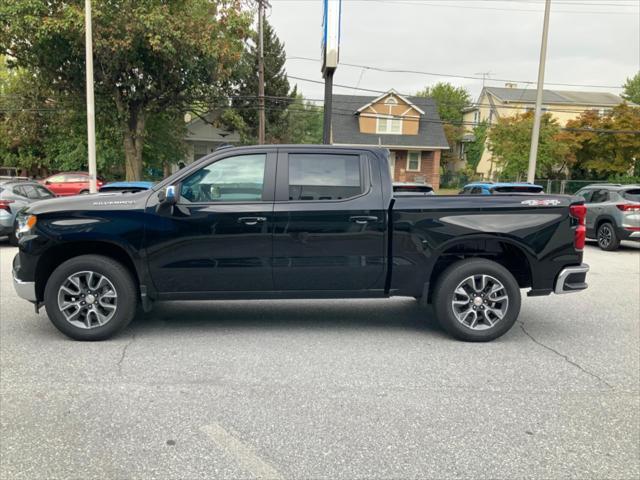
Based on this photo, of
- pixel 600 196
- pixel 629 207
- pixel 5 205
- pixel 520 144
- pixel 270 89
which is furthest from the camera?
pixel 270 89

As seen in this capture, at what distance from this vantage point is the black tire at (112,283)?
4.88m

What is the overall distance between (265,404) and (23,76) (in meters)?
32.4

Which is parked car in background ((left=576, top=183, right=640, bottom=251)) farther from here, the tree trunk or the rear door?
the tree trunk

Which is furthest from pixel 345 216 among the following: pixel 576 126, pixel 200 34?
pixel 576 126

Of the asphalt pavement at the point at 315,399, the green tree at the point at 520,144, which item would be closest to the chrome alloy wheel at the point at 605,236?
the asphalt pavement at the point at 315,399

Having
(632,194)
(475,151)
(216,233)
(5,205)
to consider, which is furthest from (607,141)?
(216,233)

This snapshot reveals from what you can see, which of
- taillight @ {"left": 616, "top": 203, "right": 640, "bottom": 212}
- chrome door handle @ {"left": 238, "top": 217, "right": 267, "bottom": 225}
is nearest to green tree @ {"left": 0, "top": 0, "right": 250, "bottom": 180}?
taillight @ {"left": 616, "top": 203, "right": 640, "bottom": 212}

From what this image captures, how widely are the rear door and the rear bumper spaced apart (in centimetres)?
184

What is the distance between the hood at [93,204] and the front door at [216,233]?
154 millimetres

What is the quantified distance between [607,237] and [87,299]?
40.7 ft

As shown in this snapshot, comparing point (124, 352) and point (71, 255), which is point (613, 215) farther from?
point (71, 255)

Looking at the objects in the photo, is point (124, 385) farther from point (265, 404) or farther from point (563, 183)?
point (563, 183)

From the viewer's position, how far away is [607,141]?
33938mm

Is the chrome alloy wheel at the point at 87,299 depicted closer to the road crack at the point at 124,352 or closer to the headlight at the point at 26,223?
the road crack at the point at 124,352
